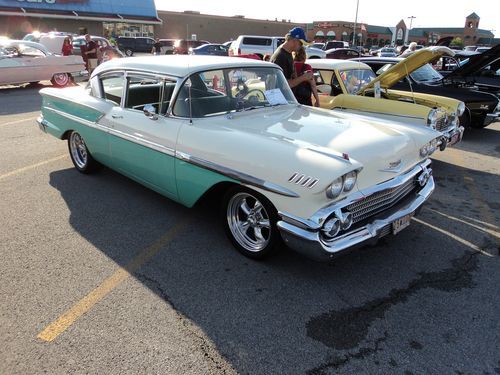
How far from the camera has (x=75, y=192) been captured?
16.2 feet

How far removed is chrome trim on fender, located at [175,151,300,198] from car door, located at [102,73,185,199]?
0.21 m

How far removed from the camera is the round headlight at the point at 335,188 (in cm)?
279

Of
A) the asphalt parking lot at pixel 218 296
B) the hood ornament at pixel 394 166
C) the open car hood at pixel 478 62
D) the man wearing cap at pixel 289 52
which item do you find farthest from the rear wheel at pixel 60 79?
the hood ornament at pixel 394 166

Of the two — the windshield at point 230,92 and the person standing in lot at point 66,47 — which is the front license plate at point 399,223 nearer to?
the windshield at point 230,92

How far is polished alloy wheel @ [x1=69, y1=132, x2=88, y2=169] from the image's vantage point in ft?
17.8

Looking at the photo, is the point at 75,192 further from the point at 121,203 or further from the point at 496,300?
the point at 496,300

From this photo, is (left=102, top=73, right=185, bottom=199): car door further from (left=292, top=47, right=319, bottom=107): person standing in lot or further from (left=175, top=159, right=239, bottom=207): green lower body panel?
(left=292, top=47, right=319, bottom=107): person standing in lot

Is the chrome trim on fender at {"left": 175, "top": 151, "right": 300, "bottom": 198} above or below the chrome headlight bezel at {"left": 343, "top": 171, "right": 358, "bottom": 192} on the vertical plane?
below

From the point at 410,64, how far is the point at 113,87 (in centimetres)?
446

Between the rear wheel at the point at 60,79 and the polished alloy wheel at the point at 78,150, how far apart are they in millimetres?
9809

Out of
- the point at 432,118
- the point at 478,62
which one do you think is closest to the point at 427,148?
the point at 432,118

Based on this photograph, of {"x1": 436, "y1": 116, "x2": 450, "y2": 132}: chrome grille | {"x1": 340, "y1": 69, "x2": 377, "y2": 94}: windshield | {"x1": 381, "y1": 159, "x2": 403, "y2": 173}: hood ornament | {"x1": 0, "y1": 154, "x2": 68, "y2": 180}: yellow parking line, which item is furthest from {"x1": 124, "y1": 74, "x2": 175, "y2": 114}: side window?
{"x1": 436, "y1": 116, "x2": 450, "y2": 132}: chrome grille

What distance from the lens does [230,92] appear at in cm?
411

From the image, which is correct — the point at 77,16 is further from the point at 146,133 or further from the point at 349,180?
the point at 349,180
